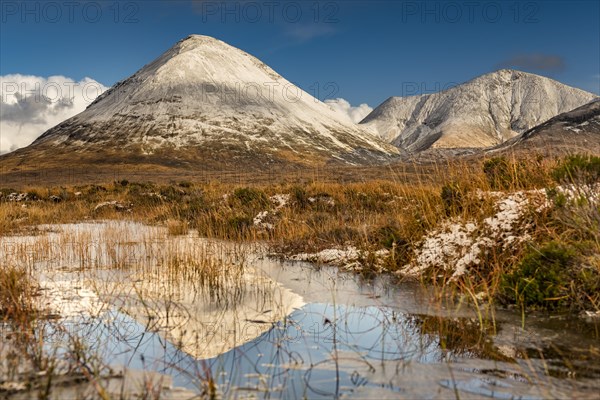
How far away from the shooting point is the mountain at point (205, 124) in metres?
121

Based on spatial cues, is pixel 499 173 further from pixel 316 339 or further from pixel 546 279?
pixel 316 339

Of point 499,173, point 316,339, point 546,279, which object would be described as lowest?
point 316,339

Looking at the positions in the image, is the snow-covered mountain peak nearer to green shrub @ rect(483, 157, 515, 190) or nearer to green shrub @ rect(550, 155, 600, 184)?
green shrub @ rect(483, 157, 515, 190)

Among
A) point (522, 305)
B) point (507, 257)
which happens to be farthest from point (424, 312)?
point (507, 257)

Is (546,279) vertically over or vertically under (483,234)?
under

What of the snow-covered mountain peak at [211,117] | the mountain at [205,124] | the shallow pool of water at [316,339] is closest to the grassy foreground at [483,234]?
the shallow pool of water at [316,339]

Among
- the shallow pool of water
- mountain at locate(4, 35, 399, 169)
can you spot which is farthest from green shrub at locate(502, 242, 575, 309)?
mountain at locate(4, 35, 399, 169)

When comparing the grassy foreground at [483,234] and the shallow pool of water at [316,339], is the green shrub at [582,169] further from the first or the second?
the shallow pool of water at [316,339]

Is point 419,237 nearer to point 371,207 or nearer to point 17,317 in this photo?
point 17,317

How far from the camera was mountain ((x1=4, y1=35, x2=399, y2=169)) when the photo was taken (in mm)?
121188

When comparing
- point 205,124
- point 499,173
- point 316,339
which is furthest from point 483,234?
point 205,124

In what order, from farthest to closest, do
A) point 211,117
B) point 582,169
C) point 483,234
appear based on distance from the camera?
point 211,117 → point 483,234 → point 582,169

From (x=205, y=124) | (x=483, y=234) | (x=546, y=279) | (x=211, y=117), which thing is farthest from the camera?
(x=211, y=117)

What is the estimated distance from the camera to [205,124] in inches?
5448
